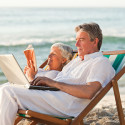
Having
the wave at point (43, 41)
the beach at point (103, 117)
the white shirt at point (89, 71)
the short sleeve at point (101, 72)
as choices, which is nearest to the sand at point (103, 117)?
the beach at point (103, 117)

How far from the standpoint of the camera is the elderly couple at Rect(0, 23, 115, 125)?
122 inches

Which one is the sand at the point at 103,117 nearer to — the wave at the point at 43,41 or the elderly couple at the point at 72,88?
the elderly couple at the point at 72,88

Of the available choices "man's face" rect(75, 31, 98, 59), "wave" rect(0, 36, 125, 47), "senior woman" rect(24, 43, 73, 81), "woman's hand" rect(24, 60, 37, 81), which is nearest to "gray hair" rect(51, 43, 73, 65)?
"senior woman" rect(24, 43, 73, 81)

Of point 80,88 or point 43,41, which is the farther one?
point 43,41

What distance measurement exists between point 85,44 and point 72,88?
0.55 meters

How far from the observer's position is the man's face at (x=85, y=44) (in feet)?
11.5

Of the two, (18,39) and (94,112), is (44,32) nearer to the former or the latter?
(18,39)

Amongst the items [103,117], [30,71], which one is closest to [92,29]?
[30,71]

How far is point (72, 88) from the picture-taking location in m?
3.20

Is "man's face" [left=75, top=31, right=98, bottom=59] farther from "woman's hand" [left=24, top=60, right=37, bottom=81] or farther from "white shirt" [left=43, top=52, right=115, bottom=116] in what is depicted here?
"woman's hand" [left=24, top=60, right=37, bottom=81]

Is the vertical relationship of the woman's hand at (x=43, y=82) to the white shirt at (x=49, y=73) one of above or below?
above

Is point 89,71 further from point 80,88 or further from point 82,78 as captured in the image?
point 80,88

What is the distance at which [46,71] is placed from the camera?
159 inches
